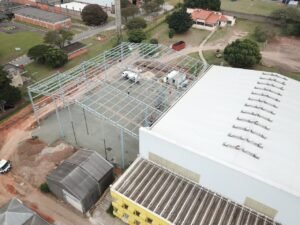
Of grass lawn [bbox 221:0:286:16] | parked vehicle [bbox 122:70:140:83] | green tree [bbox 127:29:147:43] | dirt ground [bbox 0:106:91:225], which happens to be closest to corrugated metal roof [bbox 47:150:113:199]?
dirt ground [bbox 0:106:91:225]

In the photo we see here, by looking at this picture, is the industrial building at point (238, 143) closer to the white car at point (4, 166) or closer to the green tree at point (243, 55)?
the white car at point (4, 166)

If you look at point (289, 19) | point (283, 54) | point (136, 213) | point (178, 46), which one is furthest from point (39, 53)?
point (289, 19)

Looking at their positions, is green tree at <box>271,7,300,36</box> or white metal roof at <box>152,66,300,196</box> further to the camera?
green tree at <box>271,7,300,36</box>


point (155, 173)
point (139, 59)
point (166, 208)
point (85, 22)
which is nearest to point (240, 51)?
point (139, 59)

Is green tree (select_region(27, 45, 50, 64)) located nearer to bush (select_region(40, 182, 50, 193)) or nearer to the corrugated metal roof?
the corrugated metal roof

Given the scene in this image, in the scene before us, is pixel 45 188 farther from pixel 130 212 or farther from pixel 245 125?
pixel 245 125

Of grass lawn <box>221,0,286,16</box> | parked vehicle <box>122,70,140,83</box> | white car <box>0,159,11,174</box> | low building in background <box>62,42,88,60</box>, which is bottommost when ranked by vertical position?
white car <box>0,159,11,174</box>
